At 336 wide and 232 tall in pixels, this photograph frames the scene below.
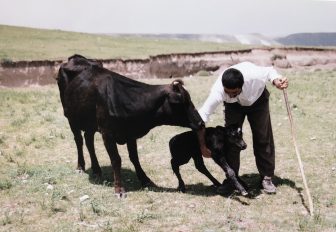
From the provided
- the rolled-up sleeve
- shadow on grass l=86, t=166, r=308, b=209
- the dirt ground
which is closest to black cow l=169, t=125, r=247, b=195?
shadow on grass l=86, t=166, r=308, b=209

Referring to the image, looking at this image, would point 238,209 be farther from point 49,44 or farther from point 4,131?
point 49,44

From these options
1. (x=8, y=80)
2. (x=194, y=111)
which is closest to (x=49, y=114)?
(x=194, y=111)

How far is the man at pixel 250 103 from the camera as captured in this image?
724cm

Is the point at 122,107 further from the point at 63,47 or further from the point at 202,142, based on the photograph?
the point at 63,47

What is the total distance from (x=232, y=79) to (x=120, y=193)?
2.81m

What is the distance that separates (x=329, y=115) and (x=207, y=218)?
8.96 m

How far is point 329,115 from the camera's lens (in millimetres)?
14633

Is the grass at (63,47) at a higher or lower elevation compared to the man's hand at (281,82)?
higher

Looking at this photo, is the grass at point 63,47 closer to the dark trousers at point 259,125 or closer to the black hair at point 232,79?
the dark trousers at point 259,125

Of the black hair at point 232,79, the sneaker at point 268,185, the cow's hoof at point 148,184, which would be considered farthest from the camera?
the cow's hoof at point 148,184

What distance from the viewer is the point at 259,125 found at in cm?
800

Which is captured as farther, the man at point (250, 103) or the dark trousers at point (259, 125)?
the dark trousers at point (259, 125)

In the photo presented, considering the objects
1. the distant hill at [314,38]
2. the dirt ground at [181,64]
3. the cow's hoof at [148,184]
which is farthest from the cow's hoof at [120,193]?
the distant hill at [314,38]

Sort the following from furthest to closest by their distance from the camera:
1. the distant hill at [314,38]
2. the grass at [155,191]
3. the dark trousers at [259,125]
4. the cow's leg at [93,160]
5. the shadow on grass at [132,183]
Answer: the distant hill at [314,38] < the cow's leg at [93,160] < the shadow on grass at [132,183] < the dark trousers at [259,125] < the grass at [155,191]
